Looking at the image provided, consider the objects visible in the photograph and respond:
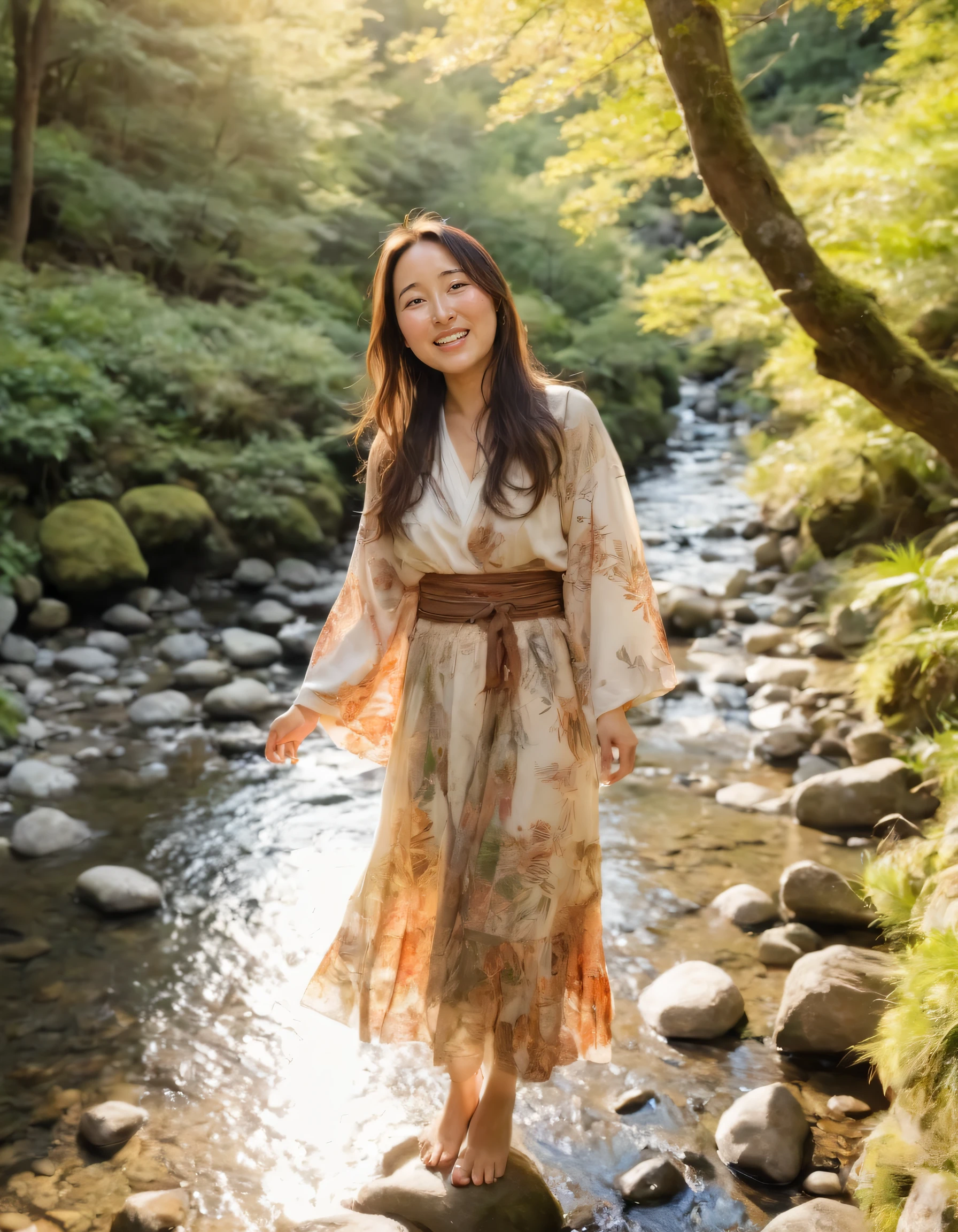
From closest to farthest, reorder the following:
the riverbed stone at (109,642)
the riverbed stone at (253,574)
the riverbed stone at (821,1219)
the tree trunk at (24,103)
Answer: the riverbed stone at (821,1219), the riverbed stone at (109,642), the riverbed stone at (253,574), the tree trunk at (24,103)

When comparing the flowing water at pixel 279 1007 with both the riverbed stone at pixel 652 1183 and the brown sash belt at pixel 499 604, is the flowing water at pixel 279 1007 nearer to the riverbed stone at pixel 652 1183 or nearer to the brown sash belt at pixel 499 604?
the riverbed stone at pixel 652 1183

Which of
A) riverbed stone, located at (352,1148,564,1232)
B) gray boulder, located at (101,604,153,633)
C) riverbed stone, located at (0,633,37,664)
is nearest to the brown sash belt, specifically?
riverbed stone, located at (352,1148,564,1232)

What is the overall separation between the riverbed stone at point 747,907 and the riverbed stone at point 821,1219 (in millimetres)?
1538

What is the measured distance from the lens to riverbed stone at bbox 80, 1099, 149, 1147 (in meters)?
2.45

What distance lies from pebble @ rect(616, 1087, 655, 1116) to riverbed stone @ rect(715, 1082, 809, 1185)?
0.22 meters

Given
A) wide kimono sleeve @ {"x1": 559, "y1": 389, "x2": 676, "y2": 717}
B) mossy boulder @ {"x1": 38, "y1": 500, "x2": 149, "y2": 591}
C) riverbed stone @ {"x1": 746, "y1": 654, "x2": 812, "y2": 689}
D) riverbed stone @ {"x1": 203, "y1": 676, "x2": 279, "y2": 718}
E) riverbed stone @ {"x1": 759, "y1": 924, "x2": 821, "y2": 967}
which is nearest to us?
wide kimono sleeve @ {"x1": 559, "y1": 389, "x2": 676, "y2": 717}

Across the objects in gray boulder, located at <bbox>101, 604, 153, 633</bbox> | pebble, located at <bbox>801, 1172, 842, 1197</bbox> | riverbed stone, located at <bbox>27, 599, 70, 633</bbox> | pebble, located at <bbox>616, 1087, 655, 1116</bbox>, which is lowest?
pebble, located at <bbox>616, 1087, 655, 1116</bbox>

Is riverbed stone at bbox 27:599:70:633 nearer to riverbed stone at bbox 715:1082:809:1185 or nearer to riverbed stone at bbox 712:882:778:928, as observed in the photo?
riverbed stone at bbox 712:882:778:928

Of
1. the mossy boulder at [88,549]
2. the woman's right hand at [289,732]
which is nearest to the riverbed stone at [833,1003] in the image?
the woman's right hand at [289,732]

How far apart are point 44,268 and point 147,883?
25.3ft

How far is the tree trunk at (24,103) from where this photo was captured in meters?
8.93

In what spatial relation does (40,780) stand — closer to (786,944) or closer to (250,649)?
(250,649)

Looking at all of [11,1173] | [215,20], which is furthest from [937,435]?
[215,20]

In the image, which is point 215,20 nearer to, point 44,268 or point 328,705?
point 44,268
